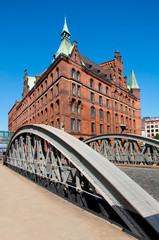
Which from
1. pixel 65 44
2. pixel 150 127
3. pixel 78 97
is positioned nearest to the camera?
pixel 78 97

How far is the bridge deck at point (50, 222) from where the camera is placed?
11.5 ft

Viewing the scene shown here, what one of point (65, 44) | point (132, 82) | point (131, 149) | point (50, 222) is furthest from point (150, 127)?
A: point (50, 222)

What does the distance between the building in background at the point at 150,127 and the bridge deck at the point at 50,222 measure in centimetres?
11268

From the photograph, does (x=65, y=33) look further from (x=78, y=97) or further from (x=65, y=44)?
(x=78, y=97)

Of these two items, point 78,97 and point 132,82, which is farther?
point 132,82

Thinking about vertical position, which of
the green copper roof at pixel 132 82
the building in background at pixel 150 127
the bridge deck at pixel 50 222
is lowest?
the bridge deck at pixel 50 222

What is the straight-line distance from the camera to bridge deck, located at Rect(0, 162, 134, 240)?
3.50 meters

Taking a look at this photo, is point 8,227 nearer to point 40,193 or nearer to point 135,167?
point 40,193

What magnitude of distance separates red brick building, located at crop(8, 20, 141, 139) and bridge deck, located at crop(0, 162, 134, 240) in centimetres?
1841

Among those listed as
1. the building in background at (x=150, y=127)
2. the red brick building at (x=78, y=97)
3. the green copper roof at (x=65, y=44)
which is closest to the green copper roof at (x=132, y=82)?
the red brick building at (x=78, y=97)

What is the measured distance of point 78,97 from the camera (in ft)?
92.8

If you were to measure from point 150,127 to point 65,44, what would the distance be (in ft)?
317

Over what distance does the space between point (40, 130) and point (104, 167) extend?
14.8 feet

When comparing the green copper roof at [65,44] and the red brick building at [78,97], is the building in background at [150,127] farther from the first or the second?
the green copper roof at [65,44]
